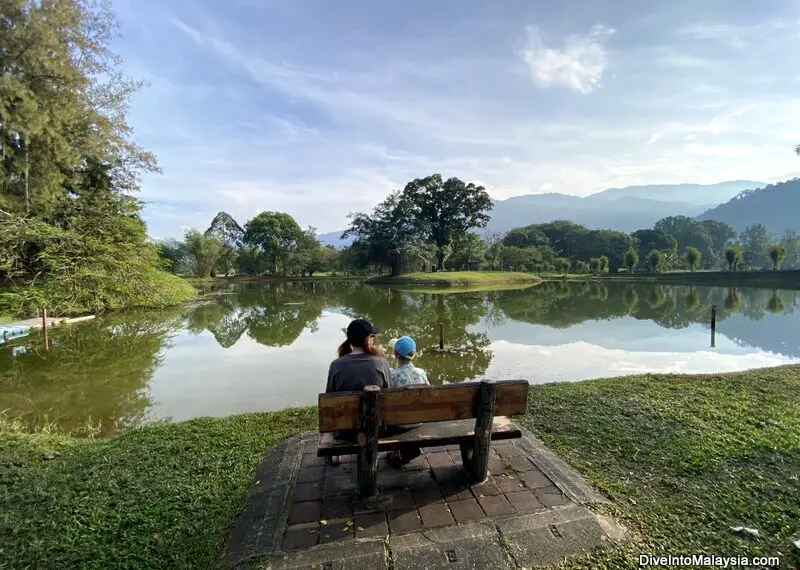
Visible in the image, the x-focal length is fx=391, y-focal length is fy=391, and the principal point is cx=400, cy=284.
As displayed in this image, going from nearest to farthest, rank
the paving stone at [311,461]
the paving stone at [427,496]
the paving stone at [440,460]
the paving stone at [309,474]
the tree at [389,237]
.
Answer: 1. the paving stone at [427,496]
2. the paving stone at [309,474]
3. the paving stone at [440,460]
4. the paving stone at [311,461]
5. the tree at [389,237]

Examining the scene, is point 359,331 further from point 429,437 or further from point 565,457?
point 565,457

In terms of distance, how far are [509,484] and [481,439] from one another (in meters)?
0.47

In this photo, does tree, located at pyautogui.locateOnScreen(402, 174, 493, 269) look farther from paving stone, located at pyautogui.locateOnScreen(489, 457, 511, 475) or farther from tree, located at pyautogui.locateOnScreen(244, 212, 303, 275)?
paving stone, located at pyautogui.locateOnScreen(489, 457, 511, 475)

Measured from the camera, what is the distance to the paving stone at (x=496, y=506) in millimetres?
2498

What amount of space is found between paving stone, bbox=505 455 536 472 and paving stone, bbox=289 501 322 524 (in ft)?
4.96

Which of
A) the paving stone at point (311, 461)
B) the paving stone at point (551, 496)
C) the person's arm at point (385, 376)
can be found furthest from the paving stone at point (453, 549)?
the paving stone at point (311, 461)

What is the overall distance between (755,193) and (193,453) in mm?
180326

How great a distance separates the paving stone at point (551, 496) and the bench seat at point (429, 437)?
0.44 m

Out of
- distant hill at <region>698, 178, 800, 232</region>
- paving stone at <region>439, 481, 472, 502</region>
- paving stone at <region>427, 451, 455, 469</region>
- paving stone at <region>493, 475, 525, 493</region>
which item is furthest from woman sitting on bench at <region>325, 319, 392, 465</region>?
distant hill at <region>698, 178, 800, 232</region>

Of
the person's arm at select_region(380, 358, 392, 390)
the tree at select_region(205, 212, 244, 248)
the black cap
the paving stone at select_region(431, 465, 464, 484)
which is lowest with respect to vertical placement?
the paving stone at select_region(431, 465, 464, 484)

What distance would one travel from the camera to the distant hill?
118438 mm

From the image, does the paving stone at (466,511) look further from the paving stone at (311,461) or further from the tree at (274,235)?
the tree at (274,235)

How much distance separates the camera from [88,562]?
2150mm

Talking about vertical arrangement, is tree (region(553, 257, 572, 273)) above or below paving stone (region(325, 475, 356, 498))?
above
